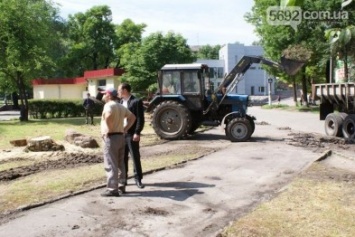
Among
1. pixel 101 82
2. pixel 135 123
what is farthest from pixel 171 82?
pixel 101 82

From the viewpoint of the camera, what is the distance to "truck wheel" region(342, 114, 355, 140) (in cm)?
1510

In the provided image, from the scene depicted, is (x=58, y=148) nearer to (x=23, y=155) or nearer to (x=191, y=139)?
(x=23, y=155)

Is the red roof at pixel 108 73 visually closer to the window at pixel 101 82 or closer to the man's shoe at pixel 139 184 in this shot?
the window at pixel 101 82

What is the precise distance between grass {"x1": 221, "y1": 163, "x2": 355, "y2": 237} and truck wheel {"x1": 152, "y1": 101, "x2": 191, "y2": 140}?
24.9 ft

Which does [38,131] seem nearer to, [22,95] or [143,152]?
[143,152]

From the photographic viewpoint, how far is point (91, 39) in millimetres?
57344

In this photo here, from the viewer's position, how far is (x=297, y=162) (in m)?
10.7

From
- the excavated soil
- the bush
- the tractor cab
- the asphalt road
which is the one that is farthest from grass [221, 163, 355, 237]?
the bush

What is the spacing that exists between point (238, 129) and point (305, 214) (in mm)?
8987

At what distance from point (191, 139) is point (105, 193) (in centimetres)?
885

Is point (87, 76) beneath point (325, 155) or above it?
above

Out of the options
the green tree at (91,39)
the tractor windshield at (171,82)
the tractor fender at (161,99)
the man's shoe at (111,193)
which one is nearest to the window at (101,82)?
the green tree at (91,39)

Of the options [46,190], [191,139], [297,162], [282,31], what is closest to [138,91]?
[282,31]

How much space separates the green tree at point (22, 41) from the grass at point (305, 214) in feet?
77.7
